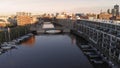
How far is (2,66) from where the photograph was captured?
16.8 m

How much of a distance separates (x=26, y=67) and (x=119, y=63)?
7.65 meters

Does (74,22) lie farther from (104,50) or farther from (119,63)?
(119,63)

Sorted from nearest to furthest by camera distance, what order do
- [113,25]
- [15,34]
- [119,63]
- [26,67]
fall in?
1. [119,63]
2. [26,67]
3. [113,25]
4. [15,34]

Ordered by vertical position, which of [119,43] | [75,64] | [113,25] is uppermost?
[113,25]

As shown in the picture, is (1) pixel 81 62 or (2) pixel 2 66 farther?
(1) pixel 81 62

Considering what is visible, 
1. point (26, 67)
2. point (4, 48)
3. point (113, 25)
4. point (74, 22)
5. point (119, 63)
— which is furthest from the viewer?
point (74, 22)

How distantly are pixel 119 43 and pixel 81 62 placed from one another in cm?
471

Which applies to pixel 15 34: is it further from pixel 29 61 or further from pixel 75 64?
pixel 75 64

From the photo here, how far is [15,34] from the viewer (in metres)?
34.9

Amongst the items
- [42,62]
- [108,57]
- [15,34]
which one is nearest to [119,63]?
[108,57]

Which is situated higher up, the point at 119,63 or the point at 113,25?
the point at 113,25

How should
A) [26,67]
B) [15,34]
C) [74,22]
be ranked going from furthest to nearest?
[74,22] → [15,34] → [26,67]

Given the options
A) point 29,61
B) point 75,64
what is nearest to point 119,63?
point 75,64

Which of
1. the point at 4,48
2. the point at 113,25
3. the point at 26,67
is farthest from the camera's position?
the point at 4,48
